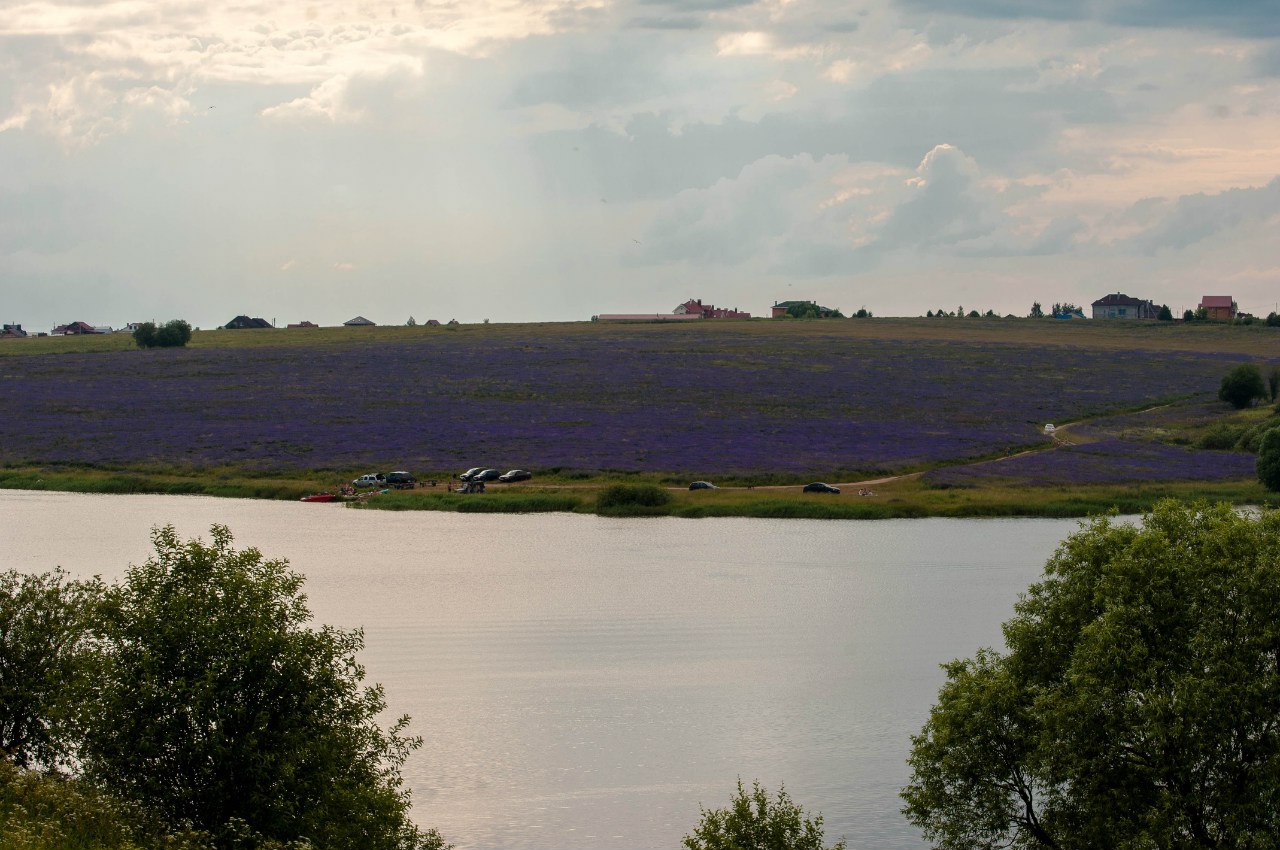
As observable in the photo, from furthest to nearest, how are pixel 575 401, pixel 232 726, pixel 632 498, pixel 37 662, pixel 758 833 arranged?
pixel 575 401, pixel 632 498, pixel 37 662, pixel 232 726, pixel 758 833

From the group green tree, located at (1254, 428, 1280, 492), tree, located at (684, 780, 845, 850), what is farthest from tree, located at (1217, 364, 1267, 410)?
tree, located at (684, 780, 845, 850)

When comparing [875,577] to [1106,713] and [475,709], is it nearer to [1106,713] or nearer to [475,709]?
[475,709]

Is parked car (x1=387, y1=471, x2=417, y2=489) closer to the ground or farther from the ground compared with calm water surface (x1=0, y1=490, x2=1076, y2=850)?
farther from the ground

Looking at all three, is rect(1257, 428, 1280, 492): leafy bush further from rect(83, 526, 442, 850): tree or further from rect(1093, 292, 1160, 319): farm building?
rect(1093, 292, 1160, 319): farm building

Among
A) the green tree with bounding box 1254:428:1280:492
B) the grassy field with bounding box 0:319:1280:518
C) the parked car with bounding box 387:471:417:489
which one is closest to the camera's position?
the green tree with bounding box 1254:428:1280:492

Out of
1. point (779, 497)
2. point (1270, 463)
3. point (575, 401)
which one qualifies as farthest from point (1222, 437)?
point (575, 401)

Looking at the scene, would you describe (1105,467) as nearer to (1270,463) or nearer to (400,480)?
(1270,463)

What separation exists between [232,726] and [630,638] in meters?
19.5

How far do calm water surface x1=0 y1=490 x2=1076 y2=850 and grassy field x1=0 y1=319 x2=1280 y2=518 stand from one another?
678cm

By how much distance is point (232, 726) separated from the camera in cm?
1811

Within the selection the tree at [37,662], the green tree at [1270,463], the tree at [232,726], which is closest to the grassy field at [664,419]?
the green tree at [1270,463]

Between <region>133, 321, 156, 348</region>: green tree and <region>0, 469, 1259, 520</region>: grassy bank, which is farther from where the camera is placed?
<region>133, 321, 156, 348</region>: green tree

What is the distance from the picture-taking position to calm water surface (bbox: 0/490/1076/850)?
84.8 feet

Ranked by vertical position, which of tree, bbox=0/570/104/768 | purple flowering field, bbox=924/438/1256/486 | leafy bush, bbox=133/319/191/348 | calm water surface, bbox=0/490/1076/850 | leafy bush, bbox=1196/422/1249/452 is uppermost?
leafy bush, bbox=133/319/191/348
